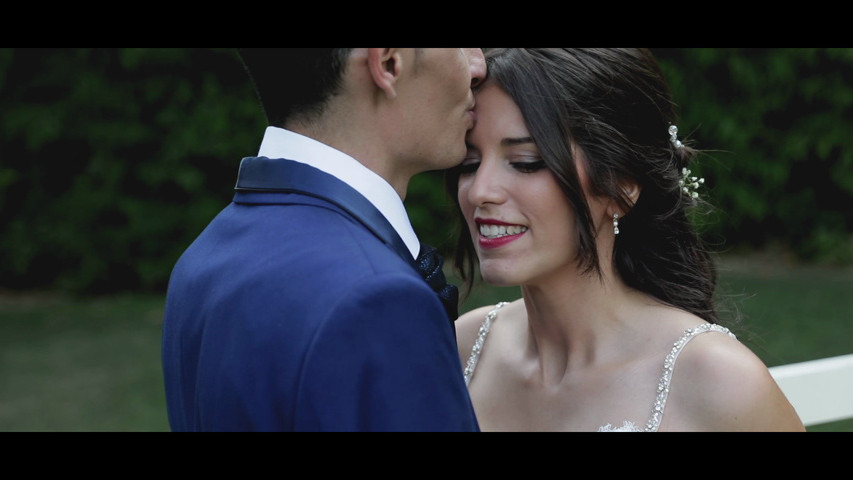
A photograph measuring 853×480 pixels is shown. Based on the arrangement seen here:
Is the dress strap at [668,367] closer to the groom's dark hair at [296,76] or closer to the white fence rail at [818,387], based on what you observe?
the white fence rail at [818,387]

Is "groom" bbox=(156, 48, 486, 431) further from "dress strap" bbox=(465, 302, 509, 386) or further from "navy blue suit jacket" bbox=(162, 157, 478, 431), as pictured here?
"dress strap" bbox=(465, 302, 509, 386)

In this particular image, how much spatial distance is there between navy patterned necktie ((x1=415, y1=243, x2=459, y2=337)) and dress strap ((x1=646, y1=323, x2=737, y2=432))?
0.79 meters

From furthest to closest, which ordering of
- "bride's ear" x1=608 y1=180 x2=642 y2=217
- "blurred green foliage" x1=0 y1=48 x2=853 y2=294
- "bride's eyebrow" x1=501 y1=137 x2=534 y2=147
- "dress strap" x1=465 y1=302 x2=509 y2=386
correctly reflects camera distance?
"blurred green foliage" x1=0 y1=48 x2=853 y2=294 → "dress strap" x1=465 y1=302 x2=509 y2=386 → "bride's ear" x1=608 y1=180 x2=642 y2=217 → "bride's eyebrow" x1=501 y1=137 x2=534 y2=147

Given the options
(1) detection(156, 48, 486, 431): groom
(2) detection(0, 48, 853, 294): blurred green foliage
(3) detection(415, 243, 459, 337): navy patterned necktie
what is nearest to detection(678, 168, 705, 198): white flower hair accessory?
(1) detection(156, 48, 486, 431): groom

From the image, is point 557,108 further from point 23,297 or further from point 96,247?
point 23,297

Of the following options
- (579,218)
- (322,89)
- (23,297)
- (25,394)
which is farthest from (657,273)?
(23,297)

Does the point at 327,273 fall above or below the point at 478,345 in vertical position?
above

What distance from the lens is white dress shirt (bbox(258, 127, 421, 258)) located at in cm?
191

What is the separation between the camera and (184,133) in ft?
27.2

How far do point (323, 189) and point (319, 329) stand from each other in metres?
0.35

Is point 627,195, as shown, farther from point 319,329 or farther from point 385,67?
point 319,329

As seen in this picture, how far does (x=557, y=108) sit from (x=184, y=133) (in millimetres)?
6301

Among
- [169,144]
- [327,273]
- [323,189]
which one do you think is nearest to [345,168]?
[323,189]

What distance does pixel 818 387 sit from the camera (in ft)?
10.1
